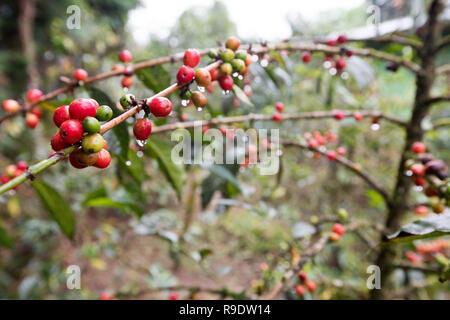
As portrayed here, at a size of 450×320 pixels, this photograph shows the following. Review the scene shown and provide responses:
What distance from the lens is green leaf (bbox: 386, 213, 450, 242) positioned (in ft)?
1.65

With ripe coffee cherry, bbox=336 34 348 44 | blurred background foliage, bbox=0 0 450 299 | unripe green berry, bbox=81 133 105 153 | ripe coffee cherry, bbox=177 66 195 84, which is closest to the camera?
unripe green berry, bbox=81 133 105 153

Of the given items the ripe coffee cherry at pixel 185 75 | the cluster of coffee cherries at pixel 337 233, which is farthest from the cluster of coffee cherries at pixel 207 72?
the cluster of coffee cherries at pixel 337 233

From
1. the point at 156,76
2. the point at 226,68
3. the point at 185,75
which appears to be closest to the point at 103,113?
the point at 185,75

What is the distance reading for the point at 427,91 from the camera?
1058 mm

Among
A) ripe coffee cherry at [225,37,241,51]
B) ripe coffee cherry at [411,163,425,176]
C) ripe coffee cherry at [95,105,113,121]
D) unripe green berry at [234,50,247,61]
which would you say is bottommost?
ripe coffee cherry at [411,163,425,176]

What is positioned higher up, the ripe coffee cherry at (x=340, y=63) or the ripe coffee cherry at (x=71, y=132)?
the ripe coffee cherry at (x=340, y=63)

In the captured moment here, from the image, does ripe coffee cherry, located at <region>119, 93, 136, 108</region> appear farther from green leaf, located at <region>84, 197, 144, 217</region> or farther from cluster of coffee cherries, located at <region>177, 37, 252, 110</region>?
green leaf, located at <region>84, 197, 144, 217</region>

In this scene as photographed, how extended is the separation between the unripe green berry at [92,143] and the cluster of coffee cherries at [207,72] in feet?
0.60

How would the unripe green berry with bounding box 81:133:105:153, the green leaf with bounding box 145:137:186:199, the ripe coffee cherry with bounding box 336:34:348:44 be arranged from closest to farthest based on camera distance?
the unripe green berry with bounding box 81:133:105:153, the green leaf with bounding box 145:137:186:199, the ripe coffee cherry with bounding box 336:34:348:44

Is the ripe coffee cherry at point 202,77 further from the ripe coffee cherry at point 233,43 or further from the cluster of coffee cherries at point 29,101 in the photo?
the cluster of coffee cherries at point 29,101

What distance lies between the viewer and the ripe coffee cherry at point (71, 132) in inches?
14.0

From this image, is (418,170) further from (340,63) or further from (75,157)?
(75,157)

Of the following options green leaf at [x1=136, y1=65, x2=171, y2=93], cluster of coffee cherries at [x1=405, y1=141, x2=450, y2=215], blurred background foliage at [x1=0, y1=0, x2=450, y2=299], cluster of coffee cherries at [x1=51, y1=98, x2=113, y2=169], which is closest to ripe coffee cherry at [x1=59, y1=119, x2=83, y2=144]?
cluster of coffee cherries at [x1=51, y1=98, x2=113, y2=169]
